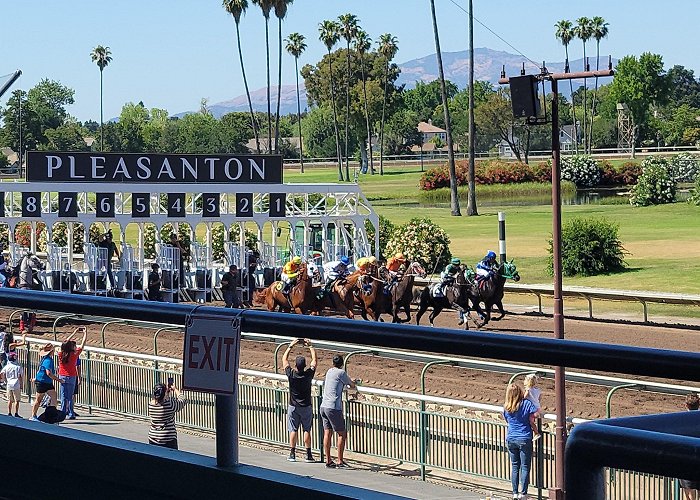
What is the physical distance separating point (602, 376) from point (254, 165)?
94.7 ft

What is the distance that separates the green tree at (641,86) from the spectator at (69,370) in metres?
→ 118

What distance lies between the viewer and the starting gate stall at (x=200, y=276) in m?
30.4

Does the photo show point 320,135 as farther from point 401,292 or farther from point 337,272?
point 401,292

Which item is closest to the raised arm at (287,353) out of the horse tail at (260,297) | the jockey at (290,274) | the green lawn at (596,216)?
the jockey at (290,274)

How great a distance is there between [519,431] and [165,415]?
2.79 ft

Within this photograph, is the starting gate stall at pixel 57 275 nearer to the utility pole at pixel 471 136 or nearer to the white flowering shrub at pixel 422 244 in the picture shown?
the white flowering shrub at pixel 422 244

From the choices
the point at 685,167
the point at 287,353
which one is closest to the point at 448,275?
the point at 287,353

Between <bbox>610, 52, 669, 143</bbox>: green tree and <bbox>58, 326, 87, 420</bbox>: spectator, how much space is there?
388 ft

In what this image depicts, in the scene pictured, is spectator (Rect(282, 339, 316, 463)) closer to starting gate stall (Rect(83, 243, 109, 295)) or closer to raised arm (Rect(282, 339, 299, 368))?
raised arm (Rect(282, 339, 299, 368))

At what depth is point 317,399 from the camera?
291cm

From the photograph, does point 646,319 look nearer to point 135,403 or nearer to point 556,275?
point 556,275

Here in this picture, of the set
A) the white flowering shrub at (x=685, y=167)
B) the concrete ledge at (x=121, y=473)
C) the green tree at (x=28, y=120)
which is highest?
the green tree at (x=28, y=120)

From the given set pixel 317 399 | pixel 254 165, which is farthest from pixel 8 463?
pixel 254 165

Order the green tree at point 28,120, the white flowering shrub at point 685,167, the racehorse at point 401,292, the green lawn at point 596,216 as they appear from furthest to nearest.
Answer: the green tree at point 28,120, the white flowering shrub at point 685,167, the green lawn at point 596,216, the racehorse at point 401,292
